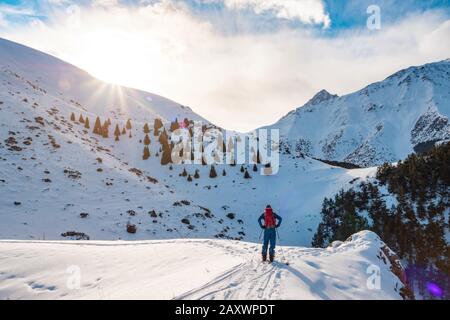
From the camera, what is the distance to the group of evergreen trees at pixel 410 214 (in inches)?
1061

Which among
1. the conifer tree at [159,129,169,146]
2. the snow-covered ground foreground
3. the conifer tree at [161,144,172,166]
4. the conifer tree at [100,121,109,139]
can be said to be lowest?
the snow-covered ground foreground

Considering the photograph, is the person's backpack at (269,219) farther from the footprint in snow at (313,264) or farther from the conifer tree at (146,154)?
the conifer tree at (146,154)

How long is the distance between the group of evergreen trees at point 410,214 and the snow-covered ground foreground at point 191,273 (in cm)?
1692

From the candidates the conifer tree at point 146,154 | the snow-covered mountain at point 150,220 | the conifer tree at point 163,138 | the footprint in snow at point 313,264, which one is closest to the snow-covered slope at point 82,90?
the snow-covered mountain at point 150,220

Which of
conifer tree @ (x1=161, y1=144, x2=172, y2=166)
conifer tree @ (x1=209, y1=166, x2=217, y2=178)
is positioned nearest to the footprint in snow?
conifer tree @ (x1=209, y1=166, x2=217, y2=178)

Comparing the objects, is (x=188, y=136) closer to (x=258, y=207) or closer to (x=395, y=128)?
(x=258, y=207)

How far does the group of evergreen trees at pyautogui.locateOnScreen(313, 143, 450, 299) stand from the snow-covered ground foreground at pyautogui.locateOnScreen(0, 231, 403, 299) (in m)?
16.9

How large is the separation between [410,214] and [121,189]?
30.4 metres

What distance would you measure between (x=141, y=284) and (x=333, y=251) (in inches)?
345

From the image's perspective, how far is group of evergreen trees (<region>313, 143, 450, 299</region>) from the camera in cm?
2695

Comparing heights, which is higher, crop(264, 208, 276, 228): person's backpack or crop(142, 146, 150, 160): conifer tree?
crop(142, 146, 150, 160): conifer tree

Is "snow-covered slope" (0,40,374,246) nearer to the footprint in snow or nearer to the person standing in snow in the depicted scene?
the person standing in snow

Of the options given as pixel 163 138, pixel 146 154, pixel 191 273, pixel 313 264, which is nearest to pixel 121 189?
pixel 146 154

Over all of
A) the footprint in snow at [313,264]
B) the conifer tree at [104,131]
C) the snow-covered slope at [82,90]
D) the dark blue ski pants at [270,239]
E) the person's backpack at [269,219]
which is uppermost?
the snow-covered slope at [82,90]
